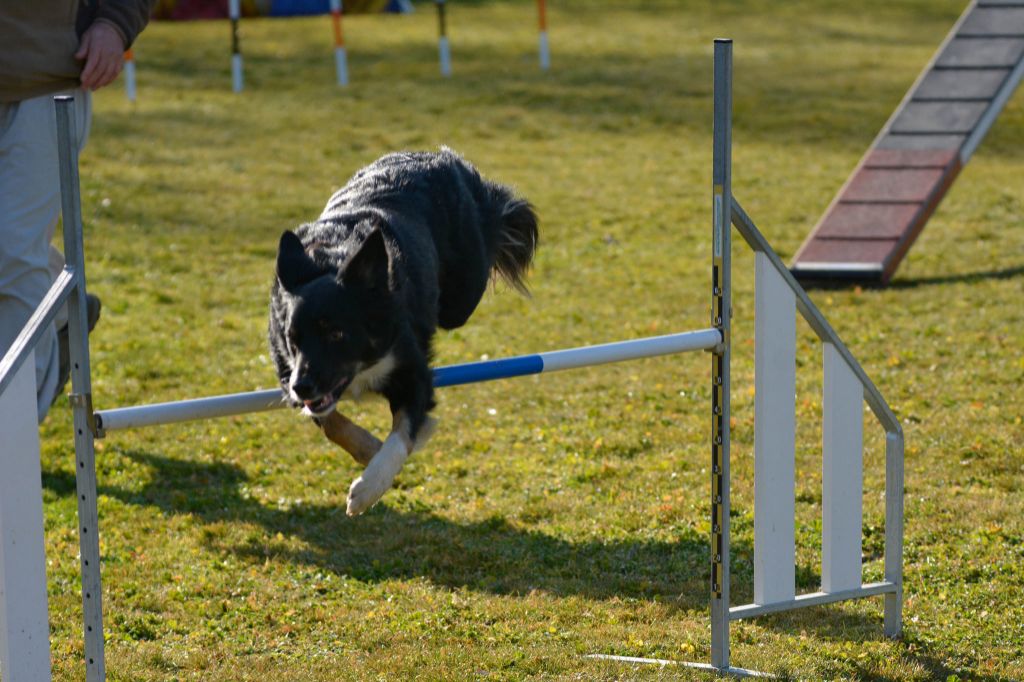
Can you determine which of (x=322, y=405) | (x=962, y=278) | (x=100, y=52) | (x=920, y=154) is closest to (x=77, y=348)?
(x=322, y=405)

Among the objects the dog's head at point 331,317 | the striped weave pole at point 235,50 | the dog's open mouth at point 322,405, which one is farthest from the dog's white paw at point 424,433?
the striped weave pole at point 235,50

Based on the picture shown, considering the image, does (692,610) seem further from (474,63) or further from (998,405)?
(474,63)

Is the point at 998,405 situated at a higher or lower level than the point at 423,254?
lower

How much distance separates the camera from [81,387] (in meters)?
3.77

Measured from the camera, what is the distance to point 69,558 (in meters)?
5.91

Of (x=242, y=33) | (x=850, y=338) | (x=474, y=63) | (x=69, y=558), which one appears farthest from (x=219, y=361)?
(x=242, y=33)

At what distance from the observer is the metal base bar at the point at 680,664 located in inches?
185

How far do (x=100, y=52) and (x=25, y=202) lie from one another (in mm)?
649

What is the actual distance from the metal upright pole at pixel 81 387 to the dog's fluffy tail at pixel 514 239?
2569mm

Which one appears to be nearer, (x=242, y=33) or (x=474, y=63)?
(x=474, y=63)

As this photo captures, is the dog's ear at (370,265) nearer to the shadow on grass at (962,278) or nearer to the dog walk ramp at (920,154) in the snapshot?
the dog walk ramp at (920,154)

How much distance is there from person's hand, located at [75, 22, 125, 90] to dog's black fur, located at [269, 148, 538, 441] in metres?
→ 1.01

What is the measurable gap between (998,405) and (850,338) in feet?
5.46

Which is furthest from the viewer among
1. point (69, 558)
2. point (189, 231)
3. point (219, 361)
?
point (189, 231)
